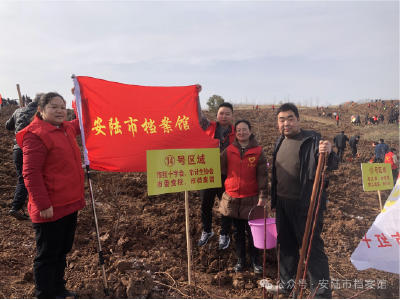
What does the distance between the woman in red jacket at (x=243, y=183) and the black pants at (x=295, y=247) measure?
40 cm

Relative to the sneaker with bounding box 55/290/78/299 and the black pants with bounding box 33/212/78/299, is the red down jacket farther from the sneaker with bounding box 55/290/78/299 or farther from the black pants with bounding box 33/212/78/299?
the sneaker with bounding box 55/290/78/299

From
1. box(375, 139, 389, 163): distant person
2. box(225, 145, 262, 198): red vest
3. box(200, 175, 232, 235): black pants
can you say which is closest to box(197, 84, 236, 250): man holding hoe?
box(200, 175, 232, 235): black pants

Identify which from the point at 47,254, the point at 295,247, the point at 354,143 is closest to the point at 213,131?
the point at 295,247

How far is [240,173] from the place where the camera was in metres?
2.93

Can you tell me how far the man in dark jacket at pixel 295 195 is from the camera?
226cm

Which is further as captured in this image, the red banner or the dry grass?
the dry grass

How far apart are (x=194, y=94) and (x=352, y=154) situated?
13.4m

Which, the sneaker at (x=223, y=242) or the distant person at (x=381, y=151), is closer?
the sneaker at (x=223, y=242)

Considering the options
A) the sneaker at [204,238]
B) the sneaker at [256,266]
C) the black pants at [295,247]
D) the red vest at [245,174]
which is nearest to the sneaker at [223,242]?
the sneaker at [204,238]

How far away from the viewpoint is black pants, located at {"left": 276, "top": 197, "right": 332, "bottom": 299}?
227cm

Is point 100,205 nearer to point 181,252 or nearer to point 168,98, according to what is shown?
point 181,252

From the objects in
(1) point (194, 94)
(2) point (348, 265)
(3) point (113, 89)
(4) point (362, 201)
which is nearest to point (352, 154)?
(4) point (362, 201)

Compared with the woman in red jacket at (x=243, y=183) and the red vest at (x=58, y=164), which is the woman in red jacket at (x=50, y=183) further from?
the woman in red jacket at (x=243, y=183)

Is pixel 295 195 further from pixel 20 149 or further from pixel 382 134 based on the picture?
pixel 382 134
